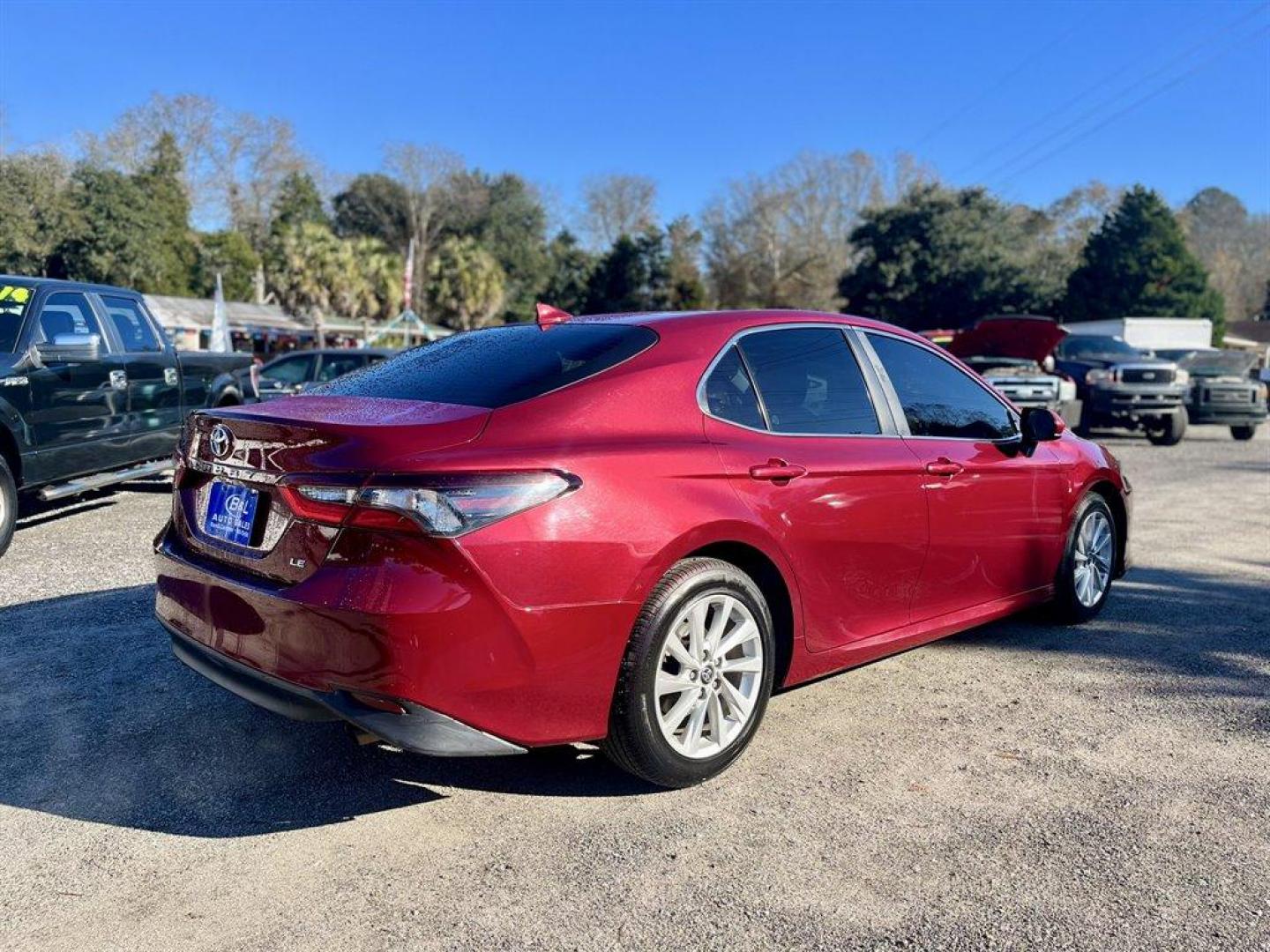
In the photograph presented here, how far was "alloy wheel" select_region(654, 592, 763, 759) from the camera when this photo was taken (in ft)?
10.8

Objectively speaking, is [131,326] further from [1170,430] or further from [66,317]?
[1170,430]

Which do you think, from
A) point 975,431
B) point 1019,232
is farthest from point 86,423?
point 1019,232

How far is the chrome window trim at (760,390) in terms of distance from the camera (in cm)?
356

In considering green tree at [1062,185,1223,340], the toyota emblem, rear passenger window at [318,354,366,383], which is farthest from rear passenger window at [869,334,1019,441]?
green tree at [1062,185,1223,340]

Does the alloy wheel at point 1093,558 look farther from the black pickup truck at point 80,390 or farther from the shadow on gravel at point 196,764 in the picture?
the black pickup truck at point 80,390

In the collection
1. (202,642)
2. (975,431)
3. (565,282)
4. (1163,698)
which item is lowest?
(1163,698)

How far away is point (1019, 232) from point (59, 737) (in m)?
49.8

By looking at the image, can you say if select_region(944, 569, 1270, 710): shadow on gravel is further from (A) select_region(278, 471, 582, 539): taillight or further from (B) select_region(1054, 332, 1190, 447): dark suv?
(B) select_region(1054, 332, 1190, 447): dark suv

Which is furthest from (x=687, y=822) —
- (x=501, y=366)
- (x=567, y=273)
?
(x=567, y=273)

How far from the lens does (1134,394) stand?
54.1 feet

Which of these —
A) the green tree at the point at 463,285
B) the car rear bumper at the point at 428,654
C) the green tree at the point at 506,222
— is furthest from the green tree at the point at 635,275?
the car rear bumper at the point at 428,654

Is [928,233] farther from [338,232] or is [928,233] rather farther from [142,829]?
[142,829]

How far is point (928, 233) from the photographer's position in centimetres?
4531

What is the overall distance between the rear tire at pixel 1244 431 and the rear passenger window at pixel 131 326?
17.9 m
